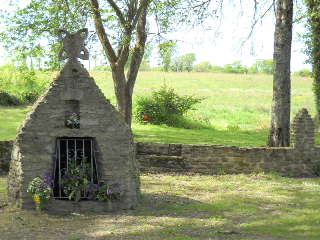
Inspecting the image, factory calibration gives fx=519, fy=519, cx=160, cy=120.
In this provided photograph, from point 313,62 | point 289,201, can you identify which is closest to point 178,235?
point 289,201

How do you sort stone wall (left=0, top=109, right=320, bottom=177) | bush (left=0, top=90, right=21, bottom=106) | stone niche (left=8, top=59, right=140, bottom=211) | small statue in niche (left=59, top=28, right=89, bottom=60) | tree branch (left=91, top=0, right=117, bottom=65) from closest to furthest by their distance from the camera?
stone niche (left=8, top=59, right=140, bottom=211), small statue in niche (left=59, top=28, right=89, bottom=60), stone wall (left=0, top=109, right=320, bottom=177), tree branch (left=91, top=0, right=117, bottom=65), bush (left=0, top=90, right=21, bottom=106)

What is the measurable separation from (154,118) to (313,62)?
9010mm

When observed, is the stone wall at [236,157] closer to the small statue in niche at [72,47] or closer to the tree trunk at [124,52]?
the tree trunk at [124,52]

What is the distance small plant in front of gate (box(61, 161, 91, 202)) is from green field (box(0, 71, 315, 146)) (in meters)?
10.9

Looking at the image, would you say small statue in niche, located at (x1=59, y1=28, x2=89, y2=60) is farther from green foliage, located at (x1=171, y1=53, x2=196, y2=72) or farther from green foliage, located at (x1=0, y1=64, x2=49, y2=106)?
green foliage, located at (x1=0, y1=64, x2=49, y2=106)

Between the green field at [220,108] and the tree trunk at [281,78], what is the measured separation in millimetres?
3666

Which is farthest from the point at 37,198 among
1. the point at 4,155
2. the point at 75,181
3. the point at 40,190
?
the point at 4,155

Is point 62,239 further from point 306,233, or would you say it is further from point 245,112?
point 245,112

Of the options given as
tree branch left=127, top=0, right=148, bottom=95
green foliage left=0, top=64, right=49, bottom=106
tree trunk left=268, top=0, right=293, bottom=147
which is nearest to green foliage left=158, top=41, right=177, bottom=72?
tree branch left=127, top=0, right=148, bottom=95

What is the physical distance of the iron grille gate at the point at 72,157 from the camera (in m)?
11.4

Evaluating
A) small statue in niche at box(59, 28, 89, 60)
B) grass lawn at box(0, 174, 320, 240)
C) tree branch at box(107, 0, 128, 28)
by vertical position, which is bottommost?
grass lawn at box(0, 174, 320, 240)

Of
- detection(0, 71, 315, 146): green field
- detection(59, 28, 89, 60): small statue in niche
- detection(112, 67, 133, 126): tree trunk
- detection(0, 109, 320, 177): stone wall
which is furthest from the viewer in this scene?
detection(0, 71, 315, 146): green field

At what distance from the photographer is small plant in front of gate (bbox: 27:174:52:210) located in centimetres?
1077

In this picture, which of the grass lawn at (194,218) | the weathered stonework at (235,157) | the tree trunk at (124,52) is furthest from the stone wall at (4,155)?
the tree trunk at (124,52)
